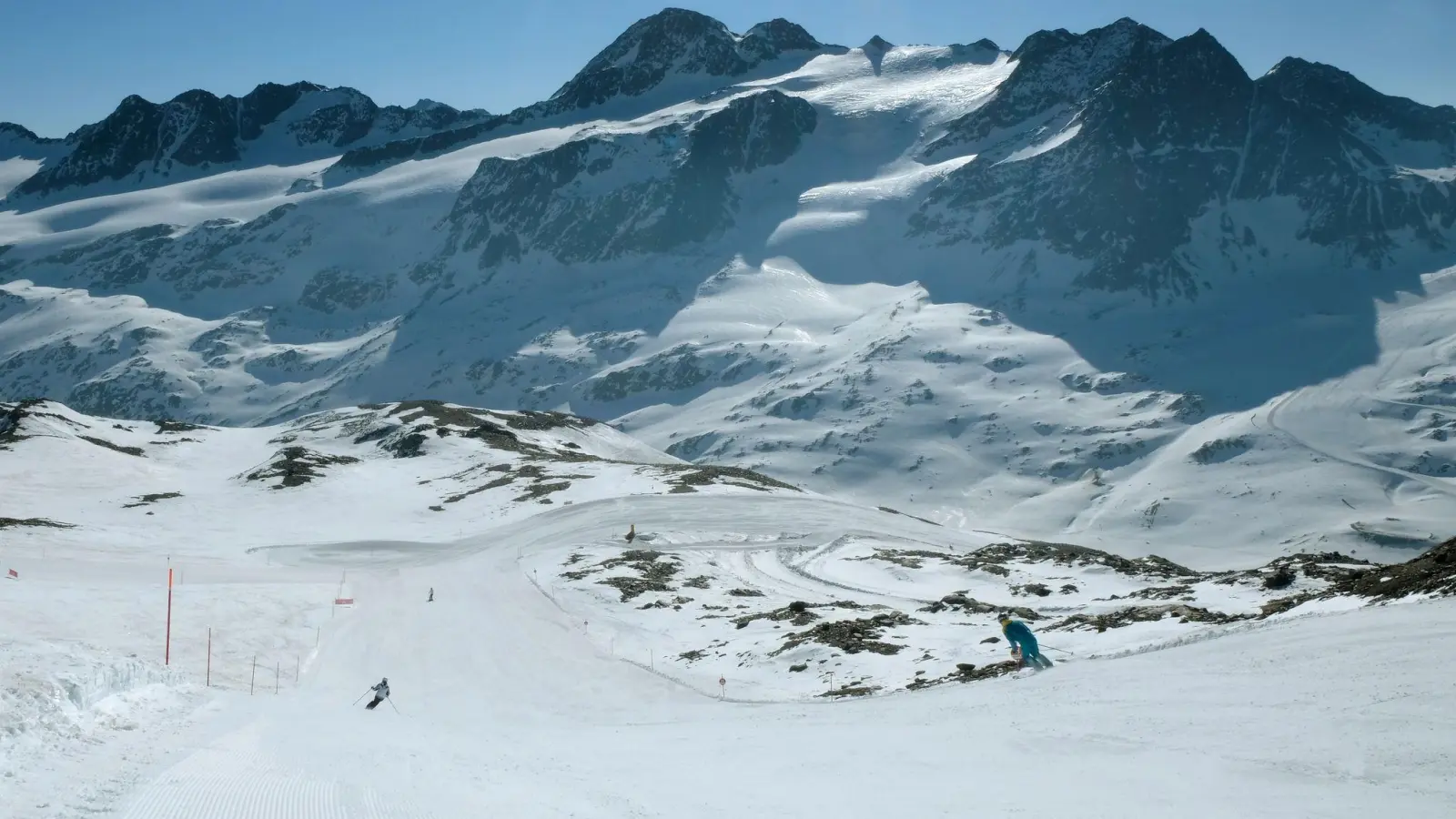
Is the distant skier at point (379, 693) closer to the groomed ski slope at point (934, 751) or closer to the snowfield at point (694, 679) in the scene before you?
the snowfield at point (694, 679)

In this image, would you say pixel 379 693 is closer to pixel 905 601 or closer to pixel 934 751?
pixel 934 751

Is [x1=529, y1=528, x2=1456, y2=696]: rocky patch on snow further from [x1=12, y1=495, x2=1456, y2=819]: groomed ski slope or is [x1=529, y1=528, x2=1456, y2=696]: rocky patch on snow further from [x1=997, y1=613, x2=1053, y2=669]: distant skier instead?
[x1=12, y1=495, x2=1456, y2=819]: groomed ski slope

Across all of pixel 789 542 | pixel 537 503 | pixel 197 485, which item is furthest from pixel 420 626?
pixel 197 485

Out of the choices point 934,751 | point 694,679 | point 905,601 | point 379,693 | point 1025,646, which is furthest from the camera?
point 905,601

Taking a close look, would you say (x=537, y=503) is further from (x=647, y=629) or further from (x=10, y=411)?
(x=10, y=411)

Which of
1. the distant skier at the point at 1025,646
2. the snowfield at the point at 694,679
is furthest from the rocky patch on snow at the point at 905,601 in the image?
the distant skier at the point at 1025,646

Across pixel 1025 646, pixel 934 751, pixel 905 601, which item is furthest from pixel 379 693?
pixel 905 601
